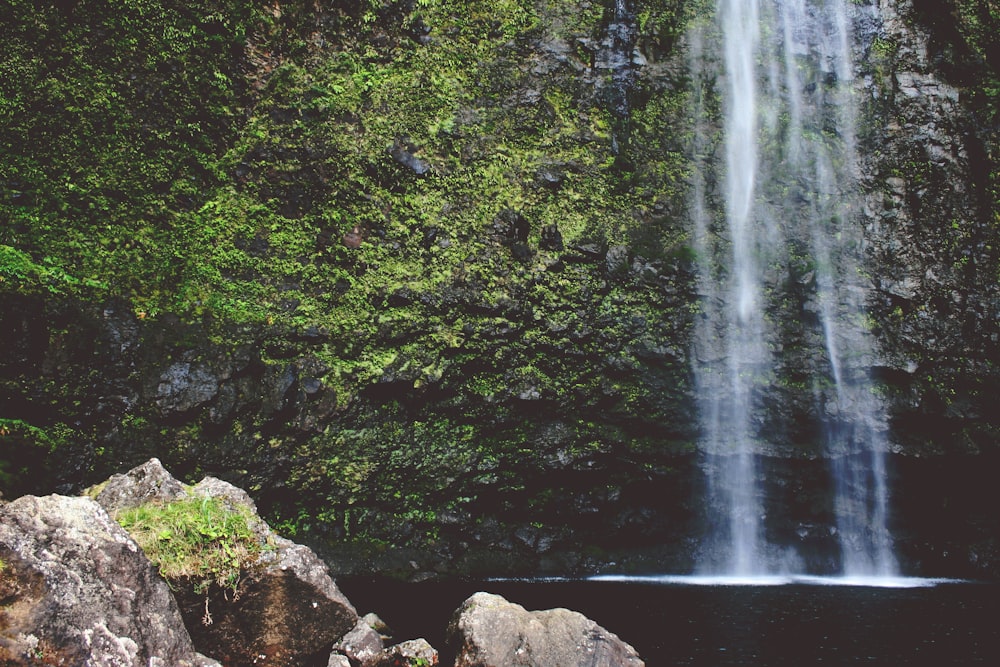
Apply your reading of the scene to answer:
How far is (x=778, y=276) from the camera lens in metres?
12.3

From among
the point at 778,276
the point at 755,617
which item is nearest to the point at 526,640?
the point at 755,617

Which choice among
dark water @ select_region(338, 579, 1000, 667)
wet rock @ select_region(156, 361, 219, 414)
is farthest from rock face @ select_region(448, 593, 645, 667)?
wet rock @ select_region(156, 361, 219, 414)

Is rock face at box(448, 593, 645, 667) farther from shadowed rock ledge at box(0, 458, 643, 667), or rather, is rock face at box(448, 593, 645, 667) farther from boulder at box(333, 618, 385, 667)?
boulder at box(333, 618, 385, 667)

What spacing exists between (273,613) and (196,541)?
2.24 feet

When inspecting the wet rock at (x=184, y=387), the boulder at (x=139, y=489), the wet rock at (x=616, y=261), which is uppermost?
the wet rock at (x=616, y=261)

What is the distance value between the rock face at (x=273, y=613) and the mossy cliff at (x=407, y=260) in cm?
563

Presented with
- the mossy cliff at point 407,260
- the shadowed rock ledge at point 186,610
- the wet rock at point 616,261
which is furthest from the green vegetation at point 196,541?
the wet rock at point 616,261

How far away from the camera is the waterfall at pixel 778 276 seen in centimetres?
1163

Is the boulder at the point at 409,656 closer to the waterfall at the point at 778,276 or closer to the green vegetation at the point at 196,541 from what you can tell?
the green vegetation at the point at 196,541

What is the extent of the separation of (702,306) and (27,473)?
1068 cm

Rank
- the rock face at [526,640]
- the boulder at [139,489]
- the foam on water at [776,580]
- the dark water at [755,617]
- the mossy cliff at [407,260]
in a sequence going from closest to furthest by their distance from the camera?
the boulder at [139,489] → the rock face at [526,640] → the dark water at [755,617] → the mossy cliff at [407,260] → the foam on water at [776,580]

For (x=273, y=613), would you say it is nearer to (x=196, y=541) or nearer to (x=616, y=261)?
(x=196, y=541)

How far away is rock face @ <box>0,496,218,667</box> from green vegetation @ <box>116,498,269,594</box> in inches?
21.0

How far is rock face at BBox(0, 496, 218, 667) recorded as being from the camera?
2.59 meters
